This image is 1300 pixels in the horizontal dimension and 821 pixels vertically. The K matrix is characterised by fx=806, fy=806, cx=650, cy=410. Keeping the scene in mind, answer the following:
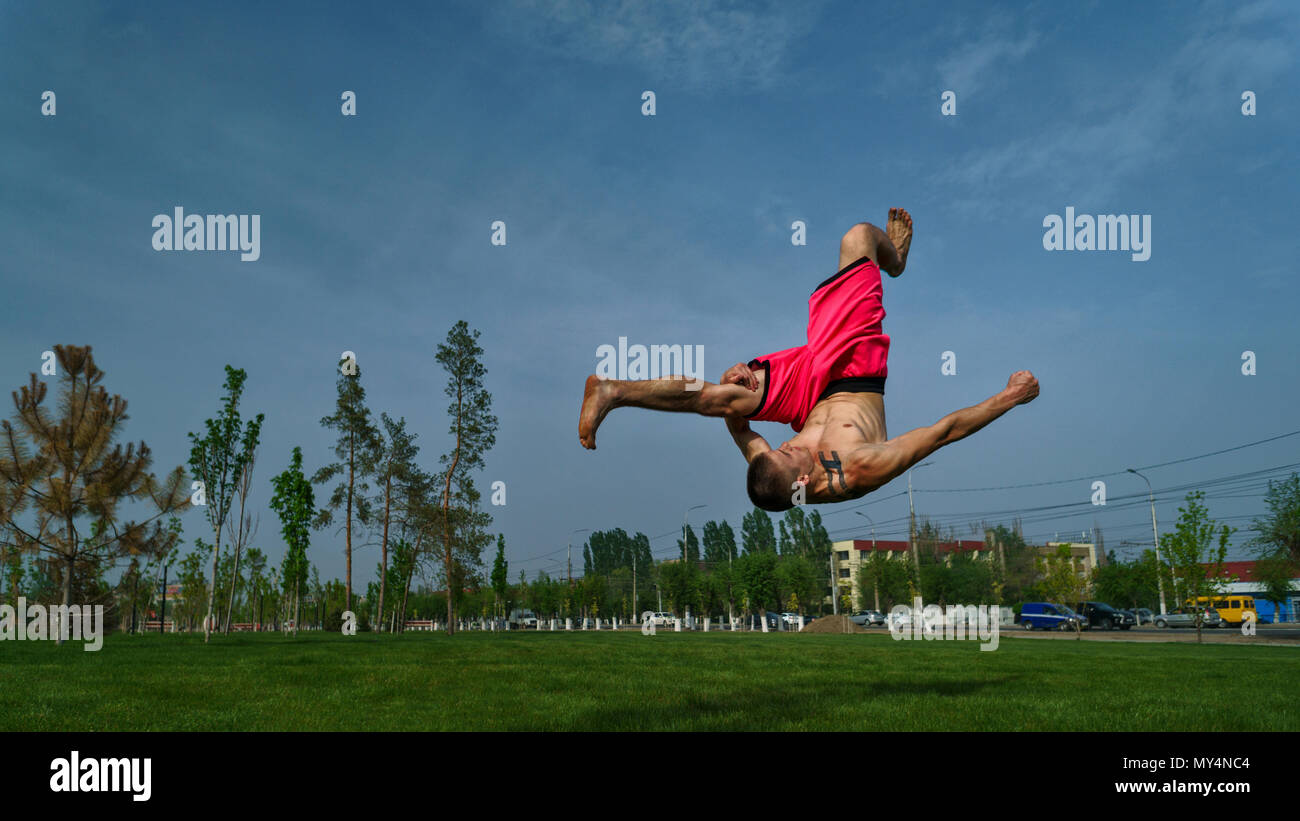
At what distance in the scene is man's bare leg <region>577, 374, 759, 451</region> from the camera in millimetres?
3623

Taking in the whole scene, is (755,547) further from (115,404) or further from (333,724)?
(333,724)

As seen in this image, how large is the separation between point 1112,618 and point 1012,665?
50.9 meters

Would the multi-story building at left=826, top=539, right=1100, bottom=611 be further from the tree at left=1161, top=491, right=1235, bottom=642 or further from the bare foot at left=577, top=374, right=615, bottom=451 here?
the bare foot at left=577, top=374, right=615, bottom=451

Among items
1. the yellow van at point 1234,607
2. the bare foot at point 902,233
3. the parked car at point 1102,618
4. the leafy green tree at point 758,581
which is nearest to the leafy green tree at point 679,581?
the leafy green tree at point 758,581

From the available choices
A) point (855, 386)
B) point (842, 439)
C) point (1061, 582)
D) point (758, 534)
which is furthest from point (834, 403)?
point (758, 534)

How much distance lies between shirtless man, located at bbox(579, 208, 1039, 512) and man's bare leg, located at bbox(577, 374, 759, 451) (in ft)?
0.04

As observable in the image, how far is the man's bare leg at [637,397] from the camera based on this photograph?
3.62 m

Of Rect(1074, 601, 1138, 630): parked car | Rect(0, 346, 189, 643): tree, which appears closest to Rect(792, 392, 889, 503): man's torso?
Rect(0, 346, 189, 643): tree

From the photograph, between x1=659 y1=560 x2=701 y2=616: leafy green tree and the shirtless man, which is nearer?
the shirtless man

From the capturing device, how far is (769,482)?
163 inches

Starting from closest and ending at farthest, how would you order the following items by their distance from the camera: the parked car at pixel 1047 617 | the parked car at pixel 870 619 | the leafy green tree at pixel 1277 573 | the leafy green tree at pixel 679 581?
1. the leafy green tree at pixel 1277 573
2. the parked car at pixel 1047 617
3. the parked car at pixel 870 619
4. the leafy green tree at pixel 679 581

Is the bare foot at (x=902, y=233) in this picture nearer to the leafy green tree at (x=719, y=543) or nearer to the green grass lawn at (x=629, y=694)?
the green grass lawn at (x=629, y=694)
